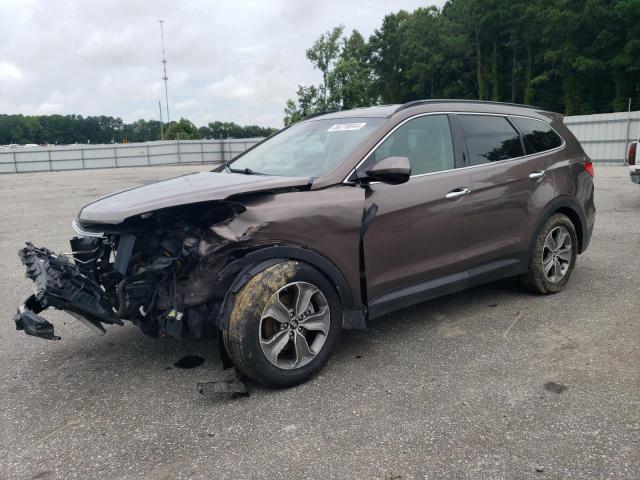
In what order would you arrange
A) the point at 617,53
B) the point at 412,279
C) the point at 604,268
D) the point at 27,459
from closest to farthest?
1. the point at 27,459
2. the point at 412,279
3. the point at 604,268
4. the point at 617,53

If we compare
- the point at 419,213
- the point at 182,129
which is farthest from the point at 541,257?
the point at 182,129

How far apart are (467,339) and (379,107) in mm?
1976

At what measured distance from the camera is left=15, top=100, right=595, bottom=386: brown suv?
3.16 m

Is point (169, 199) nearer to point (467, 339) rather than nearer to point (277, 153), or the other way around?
point (277, 153)

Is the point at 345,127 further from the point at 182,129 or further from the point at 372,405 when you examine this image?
the point at 182,129

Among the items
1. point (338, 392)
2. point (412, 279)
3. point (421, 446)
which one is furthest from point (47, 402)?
point (412, 279)

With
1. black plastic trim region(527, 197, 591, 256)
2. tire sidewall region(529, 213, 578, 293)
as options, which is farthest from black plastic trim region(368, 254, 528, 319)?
black plastic trim region(527, 197, 591, 256)

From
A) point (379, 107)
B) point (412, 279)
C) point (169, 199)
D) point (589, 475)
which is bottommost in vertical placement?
point (589, 475)

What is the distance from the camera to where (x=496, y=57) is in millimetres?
60094

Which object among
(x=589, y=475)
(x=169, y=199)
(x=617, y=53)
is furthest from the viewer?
(x=617, y=53)

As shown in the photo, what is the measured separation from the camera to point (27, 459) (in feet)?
8.71

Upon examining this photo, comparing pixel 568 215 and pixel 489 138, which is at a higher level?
pixel 489 138

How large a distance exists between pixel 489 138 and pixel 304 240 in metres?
2.11

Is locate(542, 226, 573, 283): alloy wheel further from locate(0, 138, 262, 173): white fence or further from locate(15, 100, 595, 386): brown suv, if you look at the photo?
locate(0, 138, 262, 173): white fence
